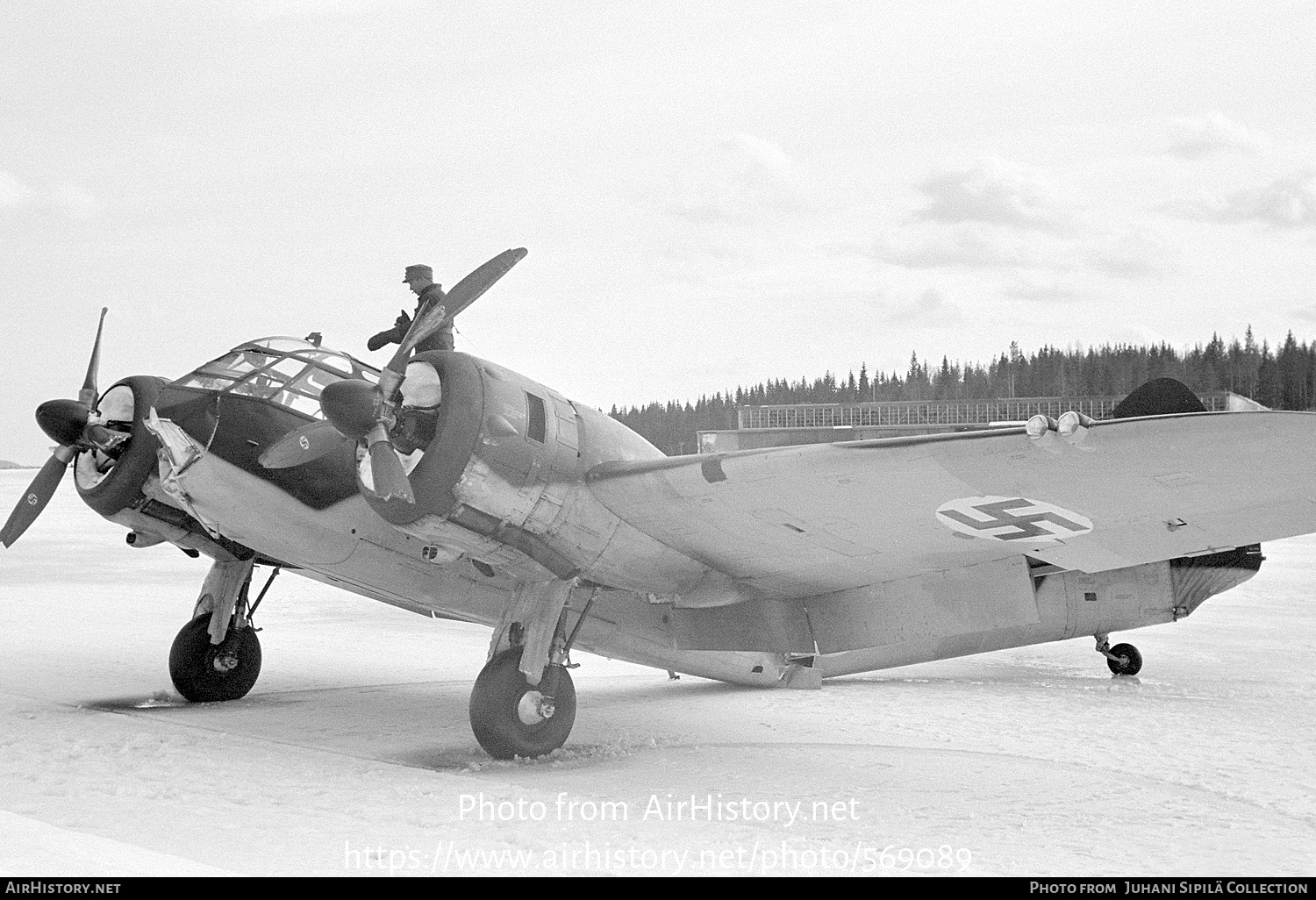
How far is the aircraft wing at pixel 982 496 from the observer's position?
21.1ft

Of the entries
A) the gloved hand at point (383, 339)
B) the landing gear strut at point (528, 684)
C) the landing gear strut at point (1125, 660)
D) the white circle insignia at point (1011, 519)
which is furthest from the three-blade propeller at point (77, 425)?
the landing gear strut at point (1125, 660)

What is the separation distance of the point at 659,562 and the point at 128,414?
14.2 ft

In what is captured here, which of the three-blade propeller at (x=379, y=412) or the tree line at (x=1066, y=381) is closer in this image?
the three-blade propeller at (x=379, y=412)

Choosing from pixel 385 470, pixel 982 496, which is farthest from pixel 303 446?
pixel 982 496

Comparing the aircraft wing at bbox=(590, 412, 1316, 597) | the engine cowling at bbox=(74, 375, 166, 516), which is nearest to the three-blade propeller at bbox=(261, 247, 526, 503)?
the engine cowling at bbox=(74, 375, 166, 516)

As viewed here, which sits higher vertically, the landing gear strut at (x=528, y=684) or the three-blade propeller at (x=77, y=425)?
the three-blade propeller at (x=77, y=425)

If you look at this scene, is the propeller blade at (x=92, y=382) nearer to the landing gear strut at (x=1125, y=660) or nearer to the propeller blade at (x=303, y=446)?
the propeller blade at (x=303, y=446)

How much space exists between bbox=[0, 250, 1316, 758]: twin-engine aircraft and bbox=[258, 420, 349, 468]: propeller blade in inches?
0.6

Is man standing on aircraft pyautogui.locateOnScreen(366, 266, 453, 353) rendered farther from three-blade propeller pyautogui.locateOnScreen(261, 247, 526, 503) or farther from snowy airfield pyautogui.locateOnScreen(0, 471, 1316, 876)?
snowy airfield pyautogui.locateOnScreen(0, 471, 1316, 876)

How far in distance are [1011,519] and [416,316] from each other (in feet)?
15.6

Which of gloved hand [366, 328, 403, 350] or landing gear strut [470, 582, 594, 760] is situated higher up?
gloved hand [366, 328, 403, 350]

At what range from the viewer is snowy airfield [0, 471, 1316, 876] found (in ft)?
19.3
